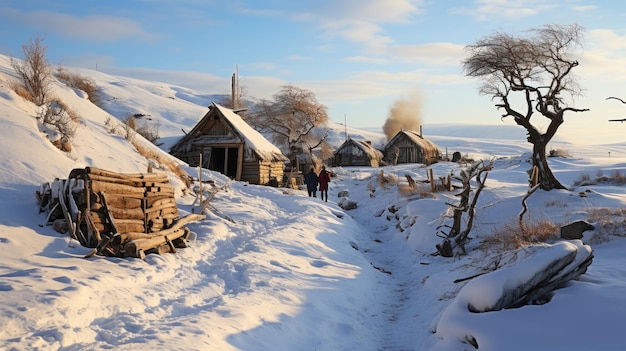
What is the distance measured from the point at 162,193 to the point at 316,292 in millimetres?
4324

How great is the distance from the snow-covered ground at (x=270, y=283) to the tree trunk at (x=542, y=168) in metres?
1.86

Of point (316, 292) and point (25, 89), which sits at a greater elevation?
point (25, 89)

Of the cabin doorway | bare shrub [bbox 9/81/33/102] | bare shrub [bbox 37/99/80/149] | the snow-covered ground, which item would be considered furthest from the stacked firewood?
the cabin doorway

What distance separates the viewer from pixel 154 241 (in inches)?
348

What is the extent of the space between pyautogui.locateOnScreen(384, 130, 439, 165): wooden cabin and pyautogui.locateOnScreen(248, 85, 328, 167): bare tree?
9.43 metres

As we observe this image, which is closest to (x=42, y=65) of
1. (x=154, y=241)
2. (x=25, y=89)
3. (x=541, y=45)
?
(x=25, y=89)

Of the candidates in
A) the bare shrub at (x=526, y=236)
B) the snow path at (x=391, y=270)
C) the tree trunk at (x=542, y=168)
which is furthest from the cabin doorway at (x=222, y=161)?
the bare shrub at (x=526, y=236)

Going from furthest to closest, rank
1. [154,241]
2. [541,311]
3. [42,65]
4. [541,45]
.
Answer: [541,45] → [42,65] → [154,241] → [541,311]

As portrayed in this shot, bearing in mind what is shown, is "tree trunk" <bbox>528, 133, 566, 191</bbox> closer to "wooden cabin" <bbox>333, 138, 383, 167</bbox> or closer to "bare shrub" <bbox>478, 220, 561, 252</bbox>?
"bare shrub" <bbox>478, 220, 561, 252</bbox>

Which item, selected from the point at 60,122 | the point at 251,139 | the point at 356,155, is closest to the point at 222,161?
the point at 251,139

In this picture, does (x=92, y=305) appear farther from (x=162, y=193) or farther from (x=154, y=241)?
(x=162, y=193)

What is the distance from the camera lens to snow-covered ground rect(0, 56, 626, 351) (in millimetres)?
5250

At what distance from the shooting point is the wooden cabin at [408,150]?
5400cm

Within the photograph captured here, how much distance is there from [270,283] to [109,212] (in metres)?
3.19
